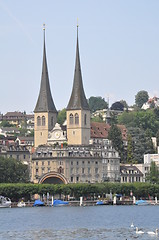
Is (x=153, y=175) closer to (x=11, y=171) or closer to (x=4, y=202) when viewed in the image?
(x=11, y=171)

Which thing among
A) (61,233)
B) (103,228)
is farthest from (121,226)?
(61,233)

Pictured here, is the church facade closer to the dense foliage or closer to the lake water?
the dense foliage

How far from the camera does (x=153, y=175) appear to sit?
198 metres

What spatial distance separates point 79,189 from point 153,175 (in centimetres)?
2922

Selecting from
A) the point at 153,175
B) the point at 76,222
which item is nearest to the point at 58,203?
the point at 153,175

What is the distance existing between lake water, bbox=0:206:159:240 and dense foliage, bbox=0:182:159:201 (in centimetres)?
914

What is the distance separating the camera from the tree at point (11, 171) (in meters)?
172

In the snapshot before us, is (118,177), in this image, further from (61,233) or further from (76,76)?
(61,233)

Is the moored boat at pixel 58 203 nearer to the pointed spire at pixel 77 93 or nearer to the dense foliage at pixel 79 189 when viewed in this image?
the dense foliage at pixel 79 189

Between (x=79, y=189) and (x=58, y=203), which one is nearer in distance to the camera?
(x=58, y=203)

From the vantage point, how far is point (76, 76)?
197m

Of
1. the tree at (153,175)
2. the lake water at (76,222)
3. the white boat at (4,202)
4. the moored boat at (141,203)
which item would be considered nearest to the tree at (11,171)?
the white boat at (4,202)

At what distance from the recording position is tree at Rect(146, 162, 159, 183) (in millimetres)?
196100

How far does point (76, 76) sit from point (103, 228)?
87163mm
